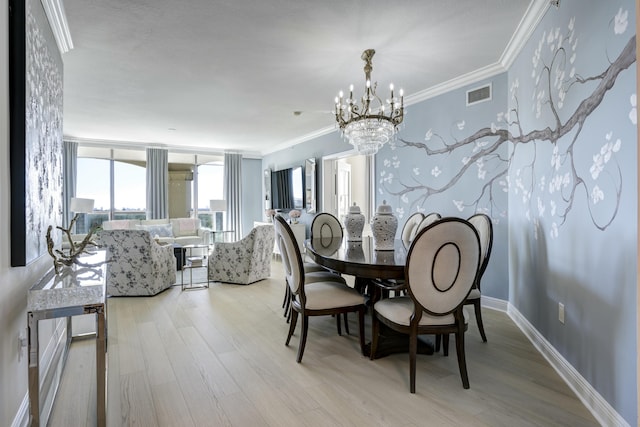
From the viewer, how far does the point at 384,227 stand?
2.70 meters

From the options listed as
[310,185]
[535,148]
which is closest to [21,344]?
[535,148]

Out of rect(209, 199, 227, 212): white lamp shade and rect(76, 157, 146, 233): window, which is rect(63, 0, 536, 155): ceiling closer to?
rect(76, 157, 146, 233): window

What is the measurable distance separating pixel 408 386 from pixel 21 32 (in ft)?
9.04

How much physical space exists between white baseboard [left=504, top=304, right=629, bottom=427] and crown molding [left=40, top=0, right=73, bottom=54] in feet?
13.0

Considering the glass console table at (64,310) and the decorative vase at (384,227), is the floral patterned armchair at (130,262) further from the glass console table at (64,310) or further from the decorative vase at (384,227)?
the decorative vase at (384,227)

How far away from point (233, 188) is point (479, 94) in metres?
6.22

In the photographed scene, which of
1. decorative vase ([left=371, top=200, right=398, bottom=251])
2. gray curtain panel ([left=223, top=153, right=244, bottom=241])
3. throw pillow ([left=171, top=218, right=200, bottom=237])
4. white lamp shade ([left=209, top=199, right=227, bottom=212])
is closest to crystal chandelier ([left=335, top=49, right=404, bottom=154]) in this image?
decorative vase ([left=371, top=200, right=398, bottom=251])

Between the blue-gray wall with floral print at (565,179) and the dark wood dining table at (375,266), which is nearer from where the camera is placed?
the blue-gray wall with floral print at (565,179)

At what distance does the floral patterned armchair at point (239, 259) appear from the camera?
4.70 meters

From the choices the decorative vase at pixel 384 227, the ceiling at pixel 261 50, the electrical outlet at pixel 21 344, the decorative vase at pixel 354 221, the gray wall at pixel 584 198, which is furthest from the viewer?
the decorative vase at pixel 354 221

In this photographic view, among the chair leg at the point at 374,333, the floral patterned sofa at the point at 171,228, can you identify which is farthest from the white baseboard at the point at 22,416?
the floral patterned sofa at the point at 171,228

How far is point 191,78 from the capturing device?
374cm

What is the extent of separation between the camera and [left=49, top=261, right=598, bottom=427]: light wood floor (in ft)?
5.66

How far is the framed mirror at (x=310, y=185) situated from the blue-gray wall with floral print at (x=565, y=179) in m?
2.81
